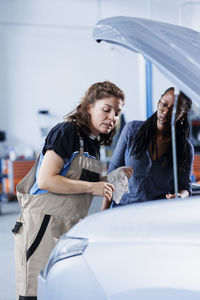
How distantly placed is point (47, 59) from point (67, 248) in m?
7.56

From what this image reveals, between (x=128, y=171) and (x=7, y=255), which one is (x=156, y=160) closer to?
(x=128, y=171)

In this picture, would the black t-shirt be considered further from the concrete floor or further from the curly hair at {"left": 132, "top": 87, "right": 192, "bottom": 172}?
the concrete floor

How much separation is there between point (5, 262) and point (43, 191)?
2038 mm

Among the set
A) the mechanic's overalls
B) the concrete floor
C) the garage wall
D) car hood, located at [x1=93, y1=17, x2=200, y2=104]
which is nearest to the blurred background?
the garage wall

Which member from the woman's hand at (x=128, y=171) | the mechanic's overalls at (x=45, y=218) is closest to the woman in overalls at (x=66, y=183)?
the mechanic's overalls at (x=45, y=218)

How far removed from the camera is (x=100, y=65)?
28.7 ft

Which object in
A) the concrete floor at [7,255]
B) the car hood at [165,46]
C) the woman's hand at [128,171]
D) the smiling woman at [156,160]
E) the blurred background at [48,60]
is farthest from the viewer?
the blurred background at [48,60]

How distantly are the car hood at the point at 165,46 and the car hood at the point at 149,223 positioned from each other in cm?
32

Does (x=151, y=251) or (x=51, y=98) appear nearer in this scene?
(x=151, y=251)

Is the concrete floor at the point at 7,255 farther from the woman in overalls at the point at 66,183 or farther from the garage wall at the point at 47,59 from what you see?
the garage wall at the point at 47,59

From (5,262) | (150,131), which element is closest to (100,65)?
(5,262)

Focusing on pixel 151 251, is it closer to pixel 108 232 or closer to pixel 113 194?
pixel 108 232

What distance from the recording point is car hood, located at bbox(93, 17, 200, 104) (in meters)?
1.14

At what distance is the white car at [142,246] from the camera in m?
1.04
